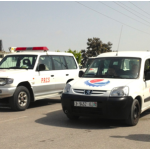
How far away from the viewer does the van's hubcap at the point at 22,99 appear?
10.9 meters

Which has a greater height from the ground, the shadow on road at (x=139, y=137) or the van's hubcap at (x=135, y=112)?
the van's hubcap at (x=135, y=112)

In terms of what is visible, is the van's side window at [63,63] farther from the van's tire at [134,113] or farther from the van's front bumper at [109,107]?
the van's tire at [134,113]

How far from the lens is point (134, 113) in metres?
8.14

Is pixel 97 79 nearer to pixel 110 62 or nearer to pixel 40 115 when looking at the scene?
pixel 110 62

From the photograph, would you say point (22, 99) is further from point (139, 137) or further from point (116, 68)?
point (139, 137)

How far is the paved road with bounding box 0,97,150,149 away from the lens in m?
6.27

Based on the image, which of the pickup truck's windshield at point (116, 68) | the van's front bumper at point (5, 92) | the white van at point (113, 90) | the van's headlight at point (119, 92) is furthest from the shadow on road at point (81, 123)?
the van's front bumper at point (5, 92)

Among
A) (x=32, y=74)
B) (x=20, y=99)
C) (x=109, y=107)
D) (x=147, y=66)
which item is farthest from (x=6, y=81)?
(x=147, y=66)

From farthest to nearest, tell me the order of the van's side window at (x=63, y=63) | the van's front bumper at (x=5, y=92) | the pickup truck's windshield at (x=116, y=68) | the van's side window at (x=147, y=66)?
the van's side window at (x=63, y=63) → the van's front bumper at (x=5, y=92) → the van's side window at (x=147, y=66) → the pickup truck's windshield at (x=116, y=68)

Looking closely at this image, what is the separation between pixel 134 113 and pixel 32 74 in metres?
4.33

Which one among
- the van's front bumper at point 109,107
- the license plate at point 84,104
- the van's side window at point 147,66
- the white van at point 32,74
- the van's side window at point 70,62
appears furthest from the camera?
the van's side window at point 70,62

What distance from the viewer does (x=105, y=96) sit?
7828 mm

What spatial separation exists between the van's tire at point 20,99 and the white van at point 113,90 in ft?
8.30

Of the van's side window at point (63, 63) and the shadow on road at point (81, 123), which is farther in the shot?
the van's side window at point (63, 63)
